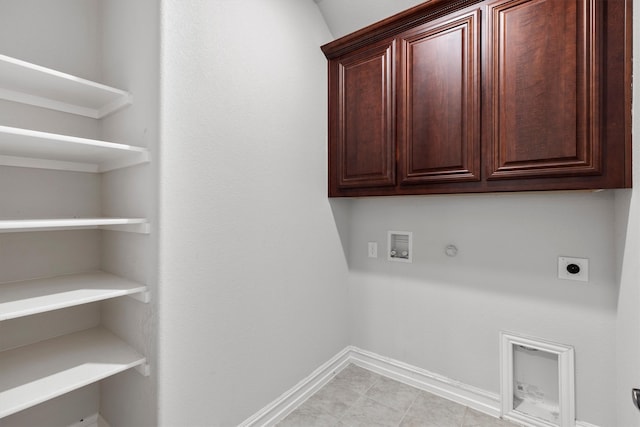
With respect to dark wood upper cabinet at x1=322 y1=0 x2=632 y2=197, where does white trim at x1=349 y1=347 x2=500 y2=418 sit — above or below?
below

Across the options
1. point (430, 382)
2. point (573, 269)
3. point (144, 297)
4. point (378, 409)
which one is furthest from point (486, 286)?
point (144, 297)

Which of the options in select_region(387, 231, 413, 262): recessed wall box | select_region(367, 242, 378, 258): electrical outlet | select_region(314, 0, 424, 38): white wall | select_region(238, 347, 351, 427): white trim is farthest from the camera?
select_region(367, 242, 378, 258): electrical outlet

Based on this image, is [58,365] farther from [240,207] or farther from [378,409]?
[378,409]

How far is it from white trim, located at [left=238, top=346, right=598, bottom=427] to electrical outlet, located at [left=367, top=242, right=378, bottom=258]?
731 millimetres

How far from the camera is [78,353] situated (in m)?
1.26

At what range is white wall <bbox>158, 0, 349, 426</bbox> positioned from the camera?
1218mm

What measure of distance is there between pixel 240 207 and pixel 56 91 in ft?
3.03

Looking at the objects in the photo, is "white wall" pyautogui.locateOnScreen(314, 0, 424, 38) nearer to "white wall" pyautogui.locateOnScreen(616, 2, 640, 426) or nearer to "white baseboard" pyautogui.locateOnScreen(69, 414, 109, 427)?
"white wall" pyautogui.locateOnScreen(616, 2, 640, 426)

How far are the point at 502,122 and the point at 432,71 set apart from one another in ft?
1.56

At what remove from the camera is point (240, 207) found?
1.47 m

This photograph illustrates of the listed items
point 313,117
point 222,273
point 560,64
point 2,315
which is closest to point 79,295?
point 2,315

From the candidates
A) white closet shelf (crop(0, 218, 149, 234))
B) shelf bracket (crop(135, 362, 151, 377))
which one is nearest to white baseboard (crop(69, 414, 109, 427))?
shelf bracket (crop(135, 362, 151, 377))

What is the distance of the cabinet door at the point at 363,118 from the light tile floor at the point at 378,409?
1.34 m

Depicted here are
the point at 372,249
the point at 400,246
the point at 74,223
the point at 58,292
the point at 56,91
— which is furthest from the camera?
the point at 372,249
